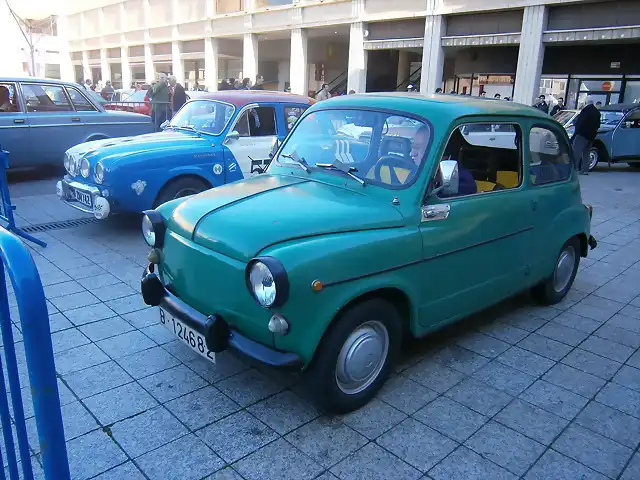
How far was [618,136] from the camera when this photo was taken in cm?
1341

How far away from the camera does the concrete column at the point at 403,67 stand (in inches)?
1128

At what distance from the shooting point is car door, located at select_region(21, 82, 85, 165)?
8906 mm

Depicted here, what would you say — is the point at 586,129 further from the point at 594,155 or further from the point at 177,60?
the point at 177,60

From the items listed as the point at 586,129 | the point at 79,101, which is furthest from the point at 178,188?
the point at 586,129

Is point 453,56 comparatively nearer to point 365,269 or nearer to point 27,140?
point 27,140

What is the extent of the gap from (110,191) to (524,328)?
458 centimetres

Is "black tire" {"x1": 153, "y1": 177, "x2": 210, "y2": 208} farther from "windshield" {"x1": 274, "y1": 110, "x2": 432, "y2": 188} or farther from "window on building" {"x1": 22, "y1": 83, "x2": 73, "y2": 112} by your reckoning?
"window on building" {"x1": 22, "y1": 83, "x2": 73, "y2": 112}

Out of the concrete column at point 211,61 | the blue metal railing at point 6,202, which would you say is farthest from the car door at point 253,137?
the concrete column at point 211,61

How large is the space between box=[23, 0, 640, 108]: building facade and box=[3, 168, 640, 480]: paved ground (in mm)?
16706

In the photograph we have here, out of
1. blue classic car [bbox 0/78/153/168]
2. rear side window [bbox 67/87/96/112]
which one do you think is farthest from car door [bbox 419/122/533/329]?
rear side window [bbox 67/87/96/112]

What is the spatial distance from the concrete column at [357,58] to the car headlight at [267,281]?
74.3ft

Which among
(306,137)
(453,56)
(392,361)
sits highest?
(453,56)

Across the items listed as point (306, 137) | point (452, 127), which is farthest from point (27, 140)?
point (452, 127)

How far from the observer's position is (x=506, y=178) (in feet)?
14.0
